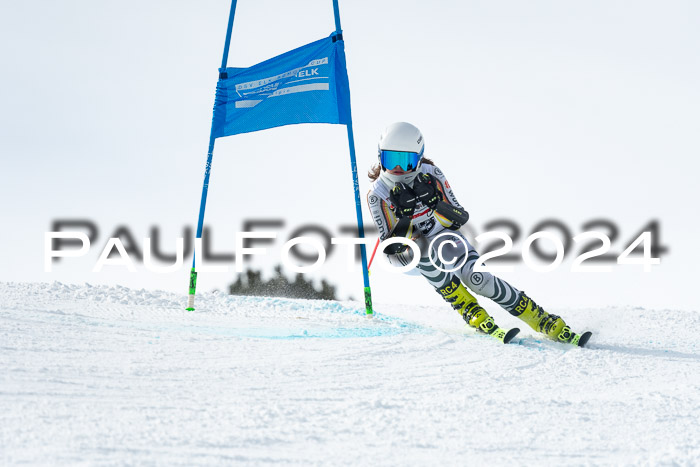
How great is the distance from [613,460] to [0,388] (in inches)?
98.9

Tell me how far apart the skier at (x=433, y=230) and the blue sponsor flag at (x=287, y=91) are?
4.00 ft

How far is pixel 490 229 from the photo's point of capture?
5.61 m

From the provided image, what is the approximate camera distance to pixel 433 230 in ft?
17.0

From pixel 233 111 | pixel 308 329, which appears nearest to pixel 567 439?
pixel 308 329

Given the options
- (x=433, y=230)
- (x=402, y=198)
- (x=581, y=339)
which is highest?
(x=402, y=198)

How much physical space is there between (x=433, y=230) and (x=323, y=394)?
229cm

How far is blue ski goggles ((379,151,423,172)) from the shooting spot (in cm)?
494

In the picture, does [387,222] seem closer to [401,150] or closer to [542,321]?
[401,150]

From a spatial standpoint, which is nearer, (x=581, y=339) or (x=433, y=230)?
(x=581, y=339)

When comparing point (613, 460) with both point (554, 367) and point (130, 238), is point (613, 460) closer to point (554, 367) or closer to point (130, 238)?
point (554, 367)

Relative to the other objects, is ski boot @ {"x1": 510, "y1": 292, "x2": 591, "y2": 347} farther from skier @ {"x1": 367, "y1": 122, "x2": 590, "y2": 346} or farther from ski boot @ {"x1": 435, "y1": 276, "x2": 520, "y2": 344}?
ski boot @ {"x1": 435, "y1": 276, "x2": 520, "y2": 344}

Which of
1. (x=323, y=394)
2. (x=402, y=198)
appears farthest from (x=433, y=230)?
(x=323, y=394)

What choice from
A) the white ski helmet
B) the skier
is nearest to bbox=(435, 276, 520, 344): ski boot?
the skier

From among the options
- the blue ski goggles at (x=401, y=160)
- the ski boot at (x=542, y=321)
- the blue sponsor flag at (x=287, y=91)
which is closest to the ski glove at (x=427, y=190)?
the blue ski goggles at (x=401, y=160)
